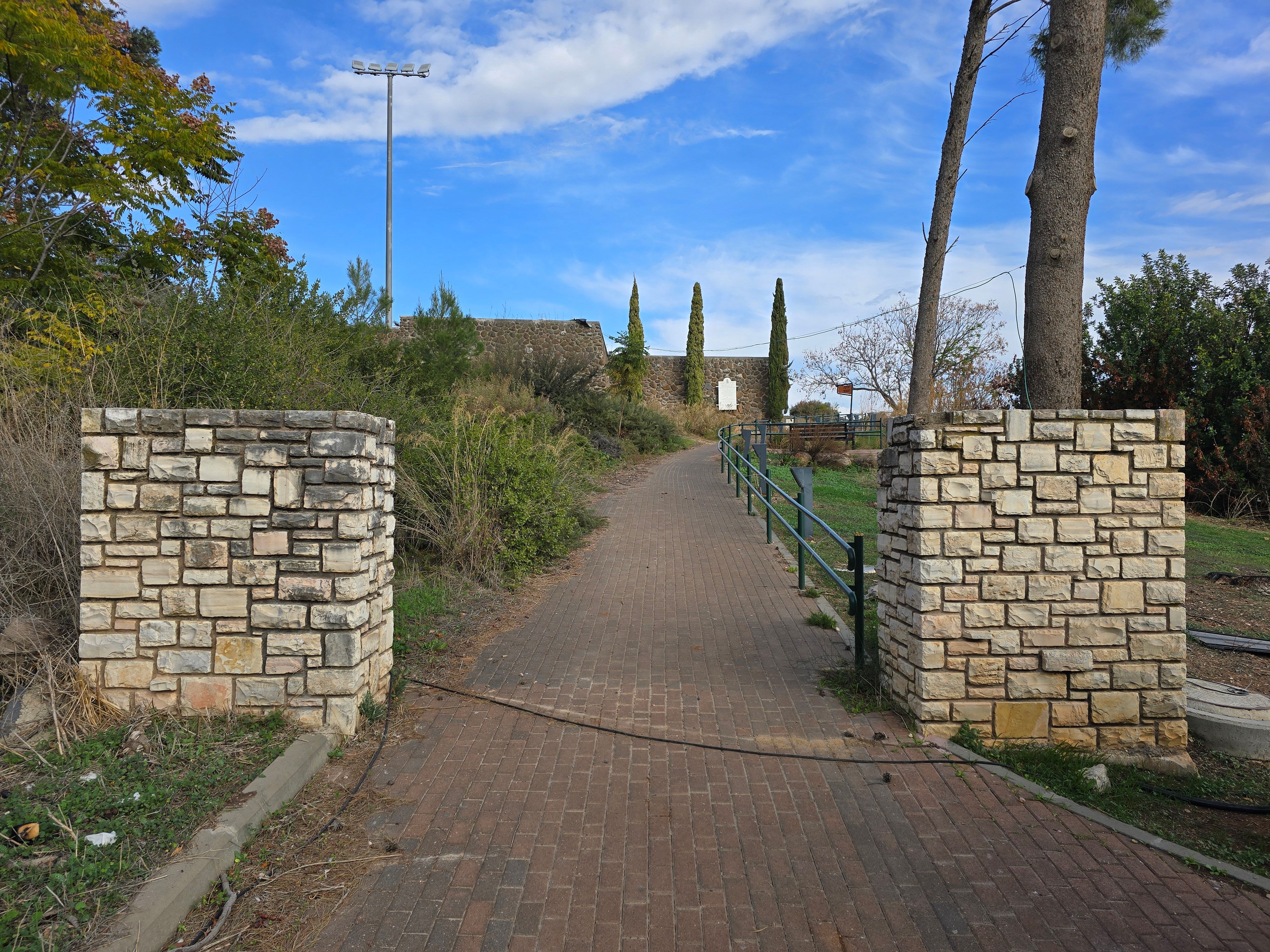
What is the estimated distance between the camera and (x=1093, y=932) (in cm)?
308

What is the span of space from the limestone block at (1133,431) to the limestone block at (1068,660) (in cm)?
133

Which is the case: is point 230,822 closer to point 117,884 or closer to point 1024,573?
point 117,884

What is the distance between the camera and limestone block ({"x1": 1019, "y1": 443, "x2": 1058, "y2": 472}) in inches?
189

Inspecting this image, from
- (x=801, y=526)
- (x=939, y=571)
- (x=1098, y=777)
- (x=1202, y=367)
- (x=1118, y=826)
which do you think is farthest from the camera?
(x=1202, y=367)

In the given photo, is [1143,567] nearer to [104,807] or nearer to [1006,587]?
[1006,587]

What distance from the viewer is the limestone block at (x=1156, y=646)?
15.8 ft

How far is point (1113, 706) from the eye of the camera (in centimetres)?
482

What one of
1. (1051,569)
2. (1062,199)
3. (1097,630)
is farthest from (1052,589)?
(1062,199)

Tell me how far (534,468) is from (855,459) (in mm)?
13774

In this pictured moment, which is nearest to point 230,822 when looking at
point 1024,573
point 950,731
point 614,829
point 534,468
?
point 614,829

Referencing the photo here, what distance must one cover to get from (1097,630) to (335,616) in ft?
15.3

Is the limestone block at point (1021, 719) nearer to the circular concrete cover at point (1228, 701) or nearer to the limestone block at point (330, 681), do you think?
the circular concrete cover at point (1228, 701)

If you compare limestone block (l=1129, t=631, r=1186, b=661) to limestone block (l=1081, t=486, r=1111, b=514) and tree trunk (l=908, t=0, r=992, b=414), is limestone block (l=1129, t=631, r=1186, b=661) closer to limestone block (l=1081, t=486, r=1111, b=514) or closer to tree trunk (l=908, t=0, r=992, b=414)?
limestone block (l=1081, t=486, r=1111, b=514)

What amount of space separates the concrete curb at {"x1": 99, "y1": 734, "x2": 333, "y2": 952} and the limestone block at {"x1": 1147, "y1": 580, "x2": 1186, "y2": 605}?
5122 mm
